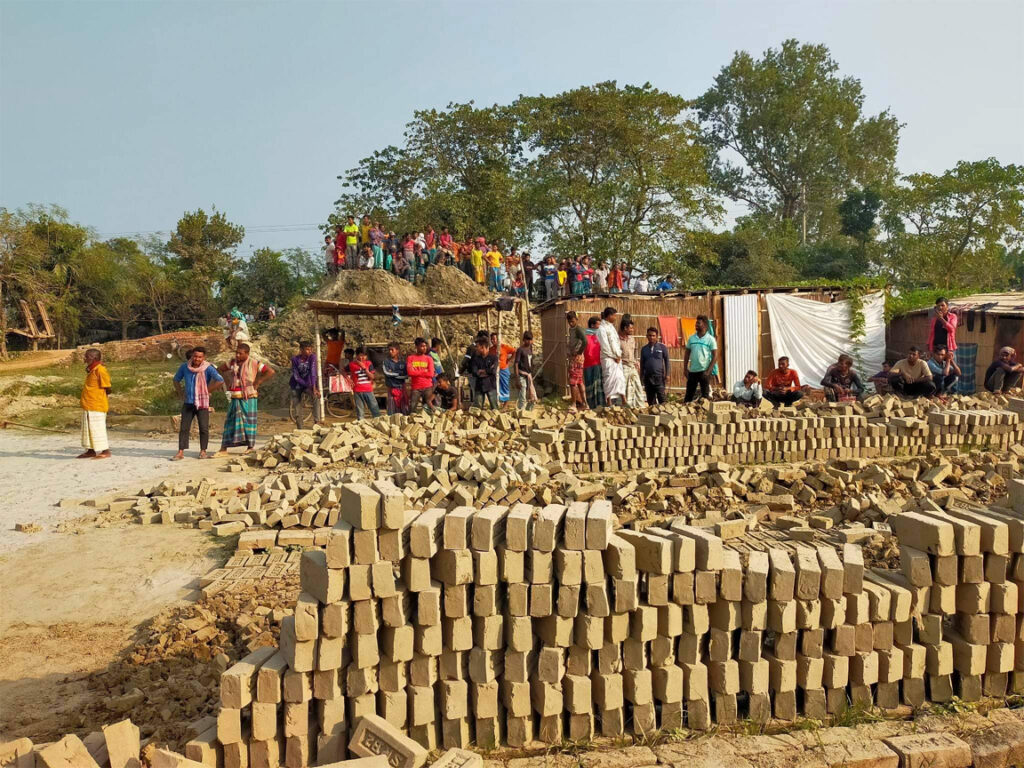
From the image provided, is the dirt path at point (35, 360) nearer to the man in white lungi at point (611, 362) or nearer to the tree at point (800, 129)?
the man in white lungi at point (611, 362)

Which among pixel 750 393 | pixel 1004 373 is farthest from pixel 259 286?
pixel 1004 373

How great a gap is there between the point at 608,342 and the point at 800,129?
1591 inches

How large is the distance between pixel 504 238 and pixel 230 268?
17.1 metres

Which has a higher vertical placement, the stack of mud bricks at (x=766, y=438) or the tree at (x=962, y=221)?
the tree at (x=962, y=221)

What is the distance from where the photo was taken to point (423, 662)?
3361 mm

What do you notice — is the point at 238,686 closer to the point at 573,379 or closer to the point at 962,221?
the point at 573,379

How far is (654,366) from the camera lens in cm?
1165

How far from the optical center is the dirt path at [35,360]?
888 inches

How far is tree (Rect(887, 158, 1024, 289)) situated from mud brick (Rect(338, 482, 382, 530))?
105 ft

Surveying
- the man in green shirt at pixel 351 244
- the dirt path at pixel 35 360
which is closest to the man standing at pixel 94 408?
the man in green shirt at pixel 351 244

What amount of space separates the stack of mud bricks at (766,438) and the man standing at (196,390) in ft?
16.7

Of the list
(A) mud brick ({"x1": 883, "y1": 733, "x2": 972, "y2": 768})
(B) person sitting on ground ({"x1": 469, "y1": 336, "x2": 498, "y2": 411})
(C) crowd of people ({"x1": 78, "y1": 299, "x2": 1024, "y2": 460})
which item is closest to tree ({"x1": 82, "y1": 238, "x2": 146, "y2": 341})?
(C) crowd of people ({"x1": 78, "y1": 299, "x2": 1024, "y2": 460})

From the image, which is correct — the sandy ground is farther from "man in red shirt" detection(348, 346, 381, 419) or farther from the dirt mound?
the dirt mound

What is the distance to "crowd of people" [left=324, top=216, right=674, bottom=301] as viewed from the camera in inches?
781
